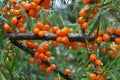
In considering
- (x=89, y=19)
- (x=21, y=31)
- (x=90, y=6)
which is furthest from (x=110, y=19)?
(x=21, y=31)

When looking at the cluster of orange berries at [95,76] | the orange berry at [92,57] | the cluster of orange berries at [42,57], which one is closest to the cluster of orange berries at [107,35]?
the orange berry at [92,57]

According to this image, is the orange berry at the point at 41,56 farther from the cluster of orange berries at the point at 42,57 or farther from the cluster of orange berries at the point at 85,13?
the cluster of orange berries at the point at 85,13

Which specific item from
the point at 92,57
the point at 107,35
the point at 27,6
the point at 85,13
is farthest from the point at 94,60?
the point at 27,6

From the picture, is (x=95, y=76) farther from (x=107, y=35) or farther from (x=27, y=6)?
(x=27, y=6)

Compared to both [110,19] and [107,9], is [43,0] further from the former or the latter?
[110,19]

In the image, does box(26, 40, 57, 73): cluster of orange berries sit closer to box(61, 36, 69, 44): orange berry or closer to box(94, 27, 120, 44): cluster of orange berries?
box(61, 36, 69, 44): orange berry

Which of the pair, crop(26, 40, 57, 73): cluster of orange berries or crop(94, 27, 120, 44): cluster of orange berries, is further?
crop(26, 40, 57, 73): cluster of orange berries

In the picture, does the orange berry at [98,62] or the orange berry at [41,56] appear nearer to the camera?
the orange berry at [98,62]

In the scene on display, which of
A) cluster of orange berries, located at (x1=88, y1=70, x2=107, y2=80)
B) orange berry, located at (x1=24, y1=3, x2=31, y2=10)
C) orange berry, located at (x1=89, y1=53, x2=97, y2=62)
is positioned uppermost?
orange berry, located at (x1=24, y1=3, x2=31, y2=10)

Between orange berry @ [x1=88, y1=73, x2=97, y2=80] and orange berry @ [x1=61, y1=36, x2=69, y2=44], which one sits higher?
orange berry @ [x1=61, y1=36, x2=69, y2=44]

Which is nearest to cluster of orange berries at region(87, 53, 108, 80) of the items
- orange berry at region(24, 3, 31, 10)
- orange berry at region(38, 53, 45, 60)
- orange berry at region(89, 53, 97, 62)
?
orange berry at region(89, 53, 97, 62)

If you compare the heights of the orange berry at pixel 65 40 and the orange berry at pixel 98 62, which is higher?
the orange berry at pixel 65 40
